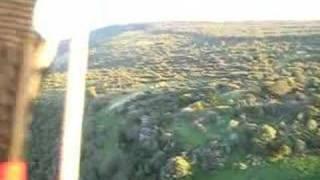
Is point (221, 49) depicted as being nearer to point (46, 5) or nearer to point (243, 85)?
point (243, 85)

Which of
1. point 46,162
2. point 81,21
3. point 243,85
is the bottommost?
point 46,162

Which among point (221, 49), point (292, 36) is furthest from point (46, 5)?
point (292, 36)

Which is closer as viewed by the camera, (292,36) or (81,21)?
(81,21)
